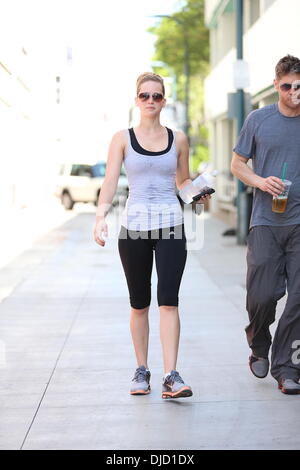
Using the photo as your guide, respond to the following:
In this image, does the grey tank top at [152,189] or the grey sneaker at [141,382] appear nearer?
the grey tank top at [152,189]

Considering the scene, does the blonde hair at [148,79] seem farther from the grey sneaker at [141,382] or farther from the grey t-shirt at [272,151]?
the grey sneaker at [141,382]

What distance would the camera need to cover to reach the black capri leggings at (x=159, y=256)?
5461 millimetres

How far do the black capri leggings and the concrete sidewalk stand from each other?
0.65 m

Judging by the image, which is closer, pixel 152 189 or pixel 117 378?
pixel 152 189

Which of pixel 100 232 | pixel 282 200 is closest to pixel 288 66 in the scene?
pixel 282 200

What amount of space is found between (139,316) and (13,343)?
A: 6.68 ft

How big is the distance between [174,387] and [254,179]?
126cm

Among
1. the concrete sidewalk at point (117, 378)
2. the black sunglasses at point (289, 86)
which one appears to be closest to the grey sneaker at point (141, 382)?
the concrete sidewalk at point (117, 378)

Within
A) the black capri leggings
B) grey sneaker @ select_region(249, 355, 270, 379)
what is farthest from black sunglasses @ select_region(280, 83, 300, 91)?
grey sneaker @ select_region(249, 355, 270, 379)

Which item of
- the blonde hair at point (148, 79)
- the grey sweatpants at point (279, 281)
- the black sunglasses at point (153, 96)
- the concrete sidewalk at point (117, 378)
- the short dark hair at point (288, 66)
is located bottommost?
the concrete sidewalk at point (117, 378)

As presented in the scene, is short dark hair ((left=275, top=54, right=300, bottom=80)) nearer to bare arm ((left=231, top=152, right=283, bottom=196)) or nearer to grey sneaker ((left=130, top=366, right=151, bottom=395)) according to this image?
bare arm ((left=231, top=152, right=283, bottom=196))

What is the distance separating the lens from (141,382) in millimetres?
5633

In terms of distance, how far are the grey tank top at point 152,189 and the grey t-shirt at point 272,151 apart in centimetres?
47

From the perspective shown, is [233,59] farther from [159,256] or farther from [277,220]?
[159,256]
